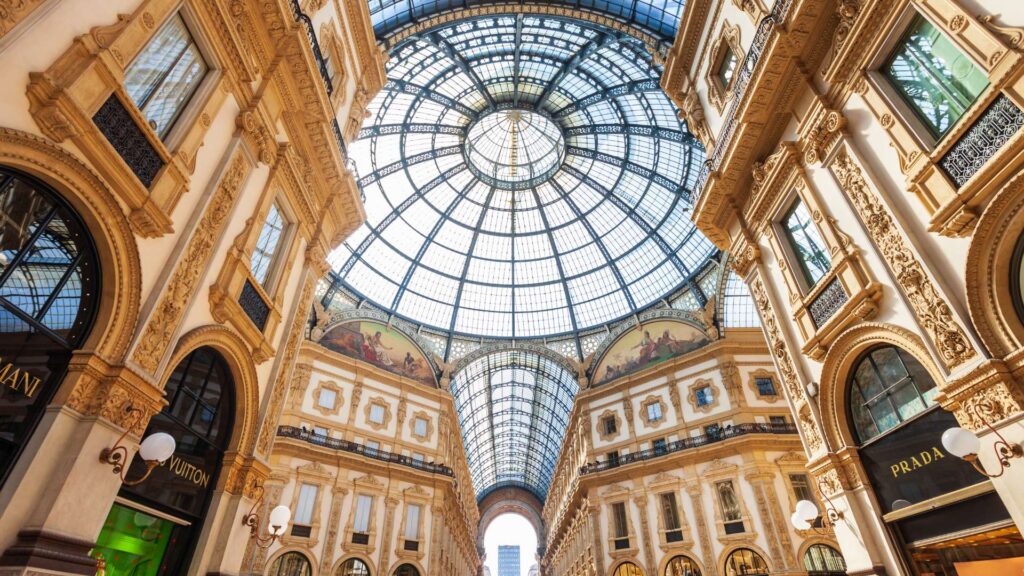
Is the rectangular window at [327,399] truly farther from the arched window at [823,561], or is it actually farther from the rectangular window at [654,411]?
the arched window at [823,561]

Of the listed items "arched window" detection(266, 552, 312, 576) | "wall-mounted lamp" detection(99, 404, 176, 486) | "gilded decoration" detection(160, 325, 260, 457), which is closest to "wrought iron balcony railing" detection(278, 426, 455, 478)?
"arched window" detection(266, 552, 312, 576)

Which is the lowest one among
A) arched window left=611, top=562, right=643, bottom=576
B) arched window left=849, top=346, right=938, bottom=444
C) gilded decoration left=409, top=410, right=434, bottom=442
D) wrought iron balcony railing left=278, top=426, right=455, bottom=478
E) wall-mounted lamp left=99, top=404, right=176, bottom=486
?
arched window left=611, top=562, right=643, bottom=576

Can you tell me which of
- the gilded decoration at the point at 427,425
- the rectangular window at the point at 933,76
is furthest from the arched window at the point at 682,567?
the rectangular window at the point at 933,76

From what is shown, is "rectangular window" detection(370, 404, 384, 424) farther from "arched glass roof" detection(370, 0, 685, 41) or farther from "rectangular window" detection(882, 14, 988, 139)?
"rectangular window" detection(882, 14, 988, 139)

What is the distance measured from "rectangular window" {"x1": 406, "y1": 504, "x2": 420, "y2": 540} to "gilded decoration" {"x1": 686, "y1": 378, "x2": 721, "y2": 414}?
18151 millimetres

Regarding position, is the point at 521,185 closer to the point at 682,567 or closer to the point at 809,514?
the point at 682,567

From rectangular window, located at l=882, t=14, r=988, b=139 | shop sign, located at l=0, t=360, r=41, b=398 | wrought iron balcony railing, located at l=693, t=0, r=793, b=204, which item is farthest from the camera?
wrought iron balcony railing, located at l=693, t=0, r=793, b=204

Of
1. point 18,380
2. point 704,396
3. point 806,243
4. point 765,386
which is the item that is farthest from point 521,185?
point 18,380

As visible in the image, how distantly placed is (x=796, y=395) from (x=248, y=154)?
1413 centimetres

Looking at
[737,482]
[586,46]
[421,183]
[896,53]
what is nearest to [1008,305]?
[896,53]

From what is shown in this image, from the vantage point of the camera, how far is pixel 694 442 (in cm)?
2759

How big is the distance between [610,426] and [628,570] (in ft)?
29.1

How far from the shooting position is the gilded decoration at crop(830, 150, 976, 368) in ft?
24.1

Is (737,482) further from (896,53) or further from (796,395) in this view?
(896,53)
